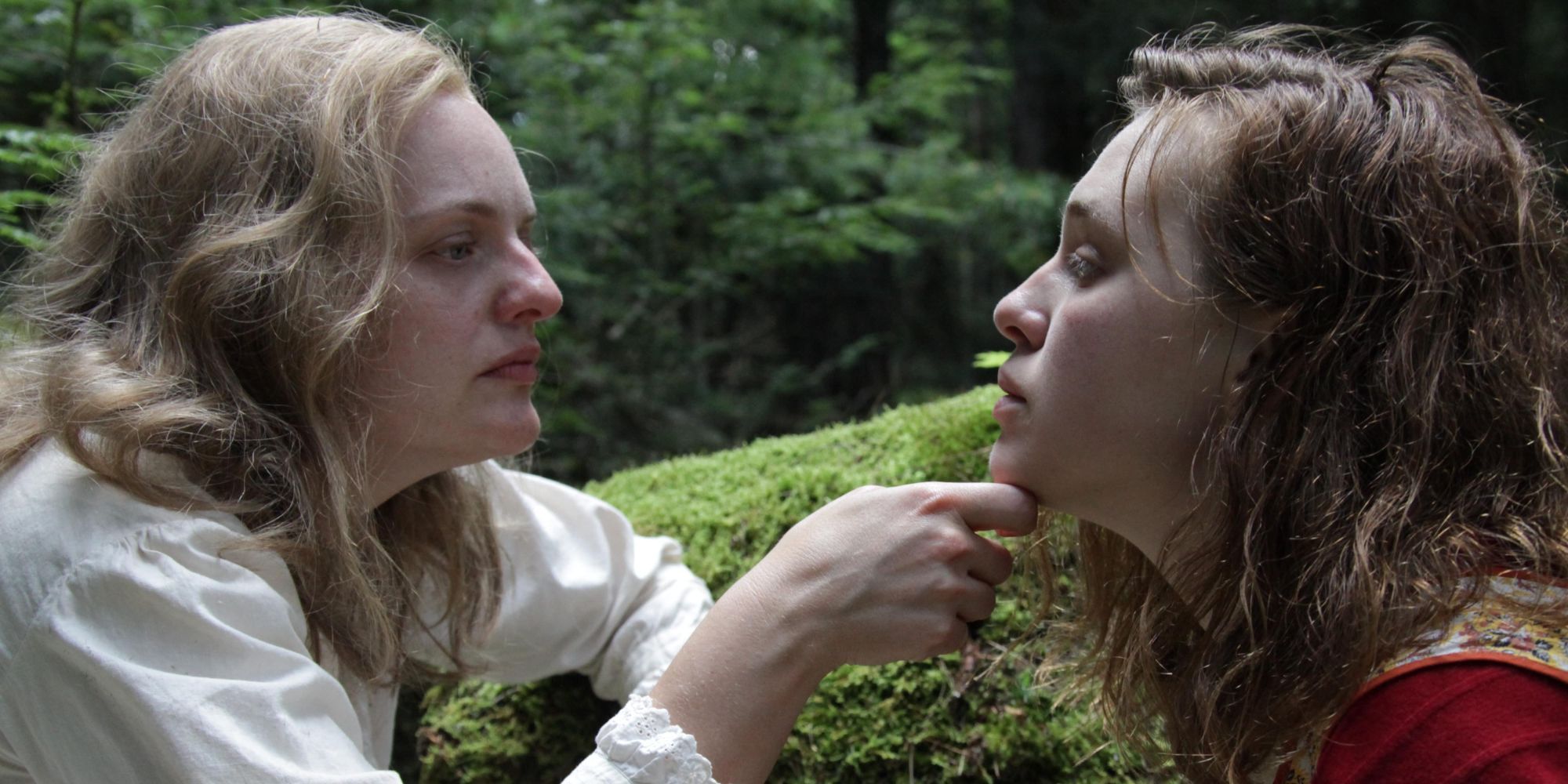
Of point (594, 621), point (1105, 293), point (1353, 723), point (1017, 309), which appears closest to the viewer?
point (1353, 723)

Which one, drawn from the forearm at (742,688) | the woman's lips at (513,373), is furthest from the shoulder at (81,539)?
the forearm at (742,688)

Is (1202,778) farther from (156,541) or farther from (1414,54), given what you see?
(156,541)

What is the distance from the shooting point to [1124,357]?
4.83 feet

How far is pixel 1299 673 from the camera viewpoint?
131 centimetres

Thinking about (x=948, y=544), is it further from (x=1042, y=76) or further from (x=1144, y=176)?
(x=1042, y=76)

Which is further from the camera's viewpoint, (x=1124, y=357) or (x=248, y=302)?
(x=248, y=302)

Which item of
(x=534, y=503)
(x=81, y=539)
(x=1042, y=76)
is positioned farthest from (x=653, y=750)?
(x=1042, y=76)

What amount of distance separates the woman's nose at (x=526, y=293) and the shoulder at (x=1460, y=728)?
136 centimetres

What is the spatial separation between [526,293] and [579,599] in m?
0.75

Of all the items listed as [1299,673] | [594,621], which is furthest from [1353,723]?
[594,621]

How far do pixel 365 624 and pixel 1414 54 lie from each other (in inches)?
75.1

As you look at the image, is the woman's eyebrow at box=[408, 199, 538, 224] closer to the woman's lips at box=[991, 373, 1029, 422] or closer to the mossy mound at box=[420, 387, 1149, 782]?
the woman's lips at box=[991, 373, 1029, 422]

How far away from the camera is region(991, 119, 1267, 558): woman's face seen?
1449 millimetres

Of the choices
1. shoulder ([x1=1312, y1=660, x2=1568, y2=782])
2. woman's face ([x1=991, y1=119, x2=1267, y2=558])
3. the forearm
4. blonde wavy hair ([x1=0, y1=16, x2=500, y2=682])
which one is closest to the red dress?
shoulder ([x1=1312, y1=660, x2=1568, y2=782])
